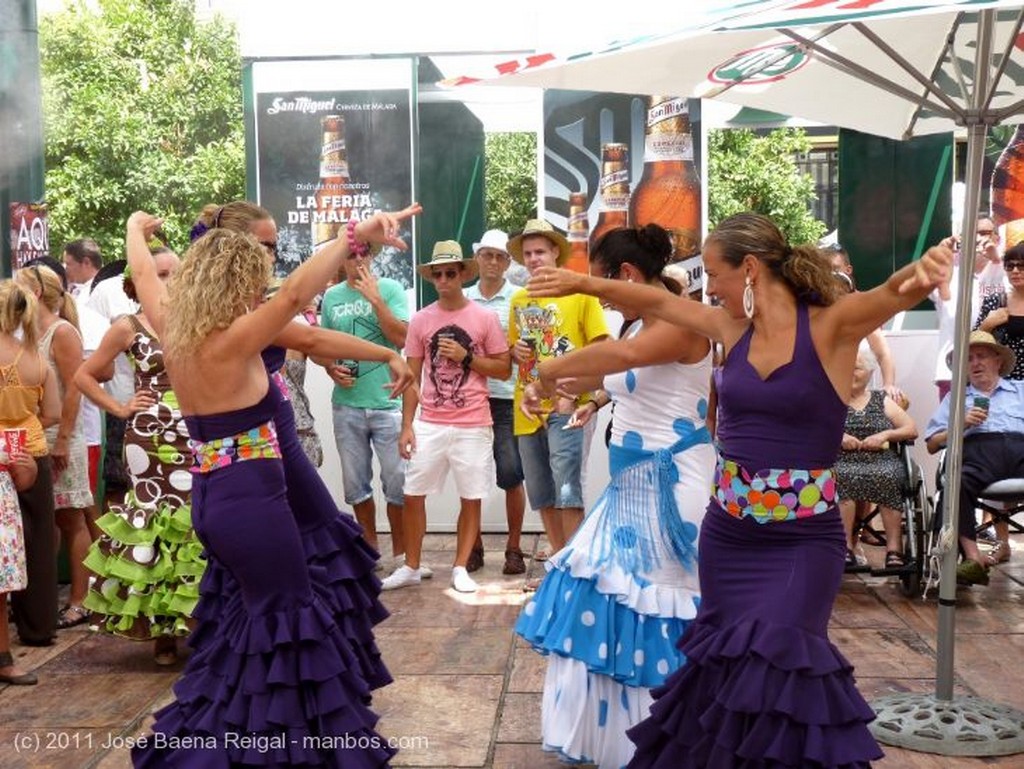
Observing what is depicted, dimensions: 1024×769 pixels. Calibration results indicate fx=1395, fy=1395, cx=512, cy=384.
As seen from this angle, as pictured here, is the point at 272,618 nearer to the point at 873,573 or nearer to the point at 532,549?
the point at 873,573

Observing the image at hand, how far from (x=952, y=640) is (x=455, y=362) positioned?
359cm

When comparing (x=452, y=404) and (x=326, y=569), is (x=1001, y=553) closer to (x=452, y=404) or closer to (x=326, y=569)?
(x=452, y=404)

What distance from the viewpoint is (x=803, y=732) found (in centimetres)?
358

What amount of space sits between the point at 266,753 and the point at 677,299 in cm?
176

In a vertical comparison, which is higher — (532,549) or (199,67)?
(199,67)

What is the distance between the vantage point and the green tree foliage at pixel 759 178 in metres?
45.6

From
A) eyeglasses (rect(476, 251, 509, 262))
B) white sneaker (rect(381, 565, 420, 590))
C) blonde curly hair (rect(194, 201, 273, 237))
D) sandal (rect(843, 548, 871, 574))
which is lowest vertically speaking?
white sneaker (rect(381, 565, 420, 590))

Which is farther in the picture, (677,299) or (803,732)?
(677,299)

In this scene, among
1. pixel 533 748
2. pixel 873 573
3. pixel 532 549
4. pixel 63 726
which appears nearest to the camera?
pixel 533 748

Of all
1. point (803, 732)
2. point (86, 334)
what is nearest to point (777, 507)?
point (803, 732)

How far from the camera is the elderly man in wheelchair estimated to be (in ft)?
24.4

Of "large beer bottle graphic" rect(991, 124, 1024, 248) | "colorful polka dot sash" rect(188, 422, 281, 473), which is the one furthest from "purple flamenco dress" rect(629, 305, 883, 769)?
"large beer bottle graphic" rect(991, 124, 1024, 248)

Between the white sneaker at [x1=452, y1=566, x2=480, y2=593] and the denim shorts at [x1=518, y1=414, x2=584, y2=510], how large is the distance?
24.2 inches

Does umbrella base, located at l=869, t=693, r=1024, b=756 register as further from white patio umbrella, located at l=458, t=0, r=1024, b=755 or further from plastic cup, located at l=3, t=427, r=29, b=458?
plastic cup, located at l=3, t=427, r=29, b=458
